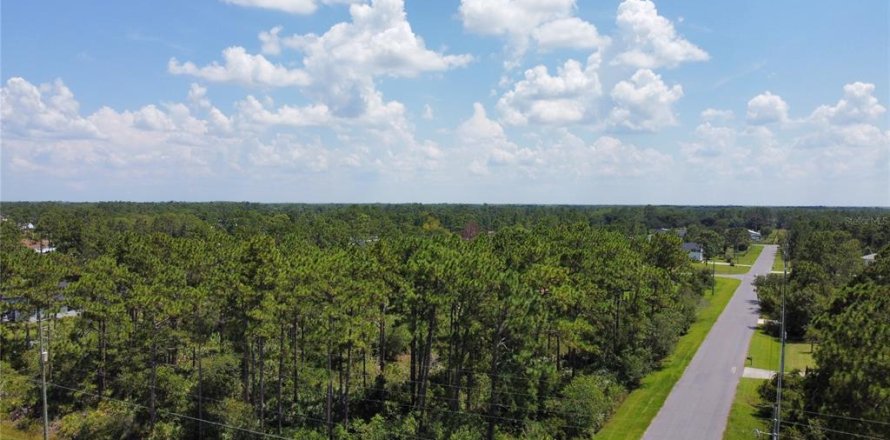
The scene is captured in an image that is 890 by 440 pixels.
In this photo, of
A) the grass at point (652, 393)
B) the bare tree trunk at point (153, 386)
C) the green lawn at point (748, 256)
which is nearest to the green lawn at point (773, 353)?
the grass at point (652, 393)

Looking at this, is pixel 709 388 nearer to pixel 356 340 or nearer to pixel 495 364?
pixel 495 364

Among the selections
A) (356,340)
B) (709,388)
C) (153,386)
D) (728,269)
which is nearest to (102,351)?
(153,386)

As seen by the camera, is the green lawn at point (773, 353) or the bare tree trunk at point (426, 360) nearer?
the bare tree trunk at point (426, 360)

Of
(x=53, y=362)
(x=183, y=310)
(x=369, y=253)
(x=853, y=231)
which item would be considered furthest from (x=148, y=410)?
(x=853, y=231)

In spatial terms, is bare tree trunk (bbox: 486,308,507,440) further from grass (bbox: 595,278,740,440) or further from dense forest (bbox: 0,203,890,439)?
grass (bbox: 595,278,740,440)

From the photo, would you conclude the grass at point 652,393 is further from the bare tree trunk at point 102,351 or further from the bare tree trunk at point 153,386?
the bare tree trunk at point 102,351

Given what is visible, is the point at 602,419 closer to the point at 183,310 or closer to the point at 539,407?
the point at 539,407
